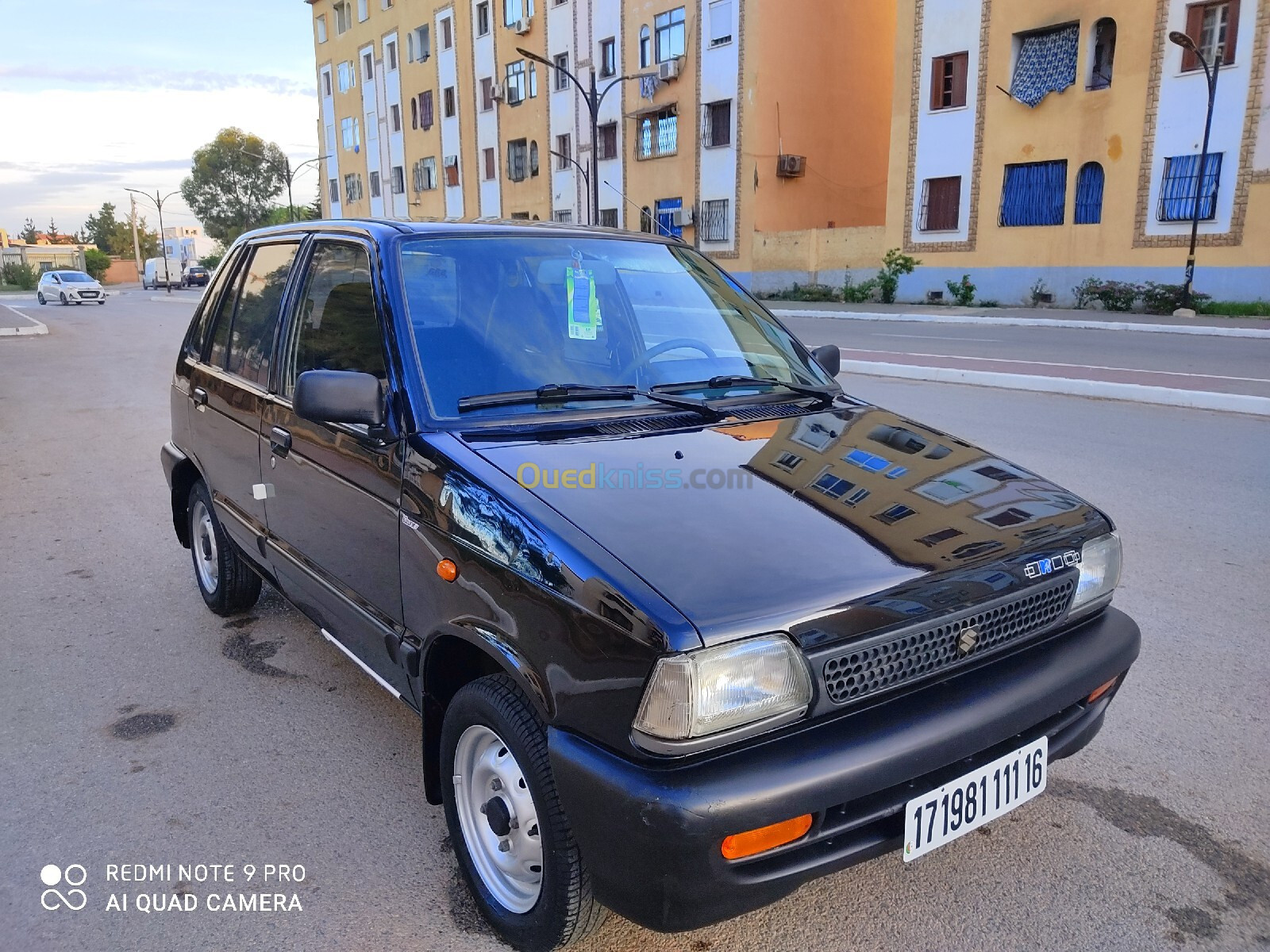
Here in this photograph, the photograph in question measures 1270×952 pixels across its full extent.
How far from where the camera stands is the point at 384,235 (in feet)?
10.0

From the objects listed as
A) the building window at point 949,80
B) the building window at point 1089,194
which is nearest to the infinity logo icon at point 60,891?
the building window at point 1089,194

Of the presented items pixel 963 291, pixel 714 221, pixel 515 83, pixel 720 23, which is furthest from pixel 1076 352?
pixel 515 83

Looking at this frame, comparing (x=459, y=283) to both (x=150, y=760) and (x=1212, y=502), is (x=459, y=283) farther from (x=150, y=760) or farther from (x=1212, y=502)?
(x=1212, y=502)

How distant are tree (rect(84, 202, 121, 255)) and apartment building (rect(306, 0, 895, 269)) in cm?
7060

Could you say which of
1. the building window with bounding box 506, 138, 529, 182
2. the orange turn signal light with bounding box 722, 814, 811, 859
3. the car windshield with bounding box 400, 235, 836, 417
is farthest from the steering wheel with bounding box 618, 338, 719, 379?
the building window with bounding box 506, 138, 529, 182

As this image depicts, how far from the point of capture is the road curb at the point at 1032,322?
1738 cm

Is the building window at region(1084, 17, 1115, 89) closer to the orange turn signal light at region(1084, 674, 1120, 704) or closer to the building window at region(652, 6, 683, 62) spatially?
the building window at region(652, 6, 683, 62)

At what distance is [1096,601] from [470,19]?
154 feet

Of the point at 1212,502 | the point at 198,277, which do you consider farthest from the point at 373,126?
the point at 1212,502

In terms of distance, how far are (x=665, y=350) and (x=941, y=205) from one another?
26676 millimetres

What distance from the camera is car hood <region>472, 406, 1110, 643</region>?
6.54ft

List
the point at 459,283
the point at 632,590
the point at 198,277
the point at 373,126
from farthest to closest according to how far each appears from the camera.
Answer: the point at 198,277 → the point at 373,126 → the point at 459,283 → the point at 632,590

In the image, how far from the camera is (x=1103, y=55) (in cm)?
2353

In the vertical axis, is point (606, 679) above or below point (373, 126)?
below
